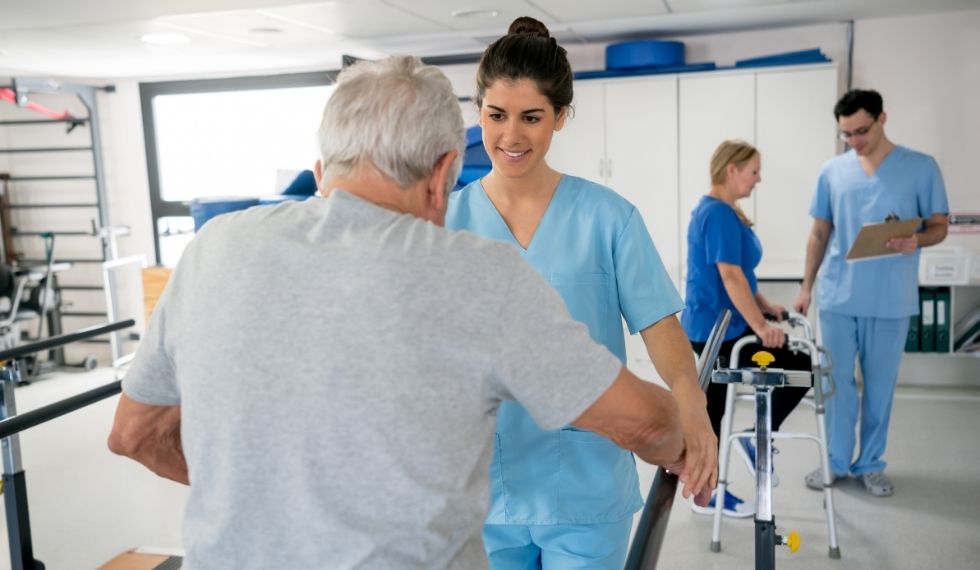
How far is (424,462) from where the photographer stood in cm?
82

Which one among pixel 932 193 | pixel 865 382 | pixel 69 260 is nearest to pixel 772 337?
pixel 865 382

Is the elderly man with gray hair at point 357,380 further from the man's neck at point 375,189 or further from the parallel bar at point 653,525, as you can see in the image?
the parallel bar at point 653,525

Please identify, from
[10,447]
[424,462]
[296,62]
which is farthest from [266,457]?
[296,62]

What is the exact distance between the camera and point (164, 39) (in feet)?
16.2

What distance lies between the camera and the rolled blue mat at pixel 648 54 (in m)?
5.23

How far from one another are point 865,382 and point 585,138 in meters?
2.48

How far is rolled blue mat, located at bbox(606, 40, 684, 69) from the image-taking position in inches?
206

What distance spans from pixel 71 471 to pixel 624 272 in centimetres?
384

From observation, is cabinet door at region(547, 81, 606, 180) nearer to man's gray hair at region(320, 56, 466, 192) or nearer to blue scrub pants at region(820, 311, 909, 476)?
blue scrub pants at region(820, 311, 909, 476)

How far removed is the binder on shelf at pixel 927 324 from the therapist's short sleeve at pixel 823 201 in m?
1.44

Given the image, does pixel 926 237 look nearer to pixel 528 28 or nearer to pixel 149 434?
pixel 528 28

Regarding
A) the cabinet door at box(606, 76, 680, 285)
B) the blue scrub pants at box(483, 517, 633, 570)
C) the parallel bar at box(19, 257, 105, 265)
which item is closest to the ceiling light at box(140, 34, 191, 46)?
the cabinet door at box(606, 76, 680, 285)

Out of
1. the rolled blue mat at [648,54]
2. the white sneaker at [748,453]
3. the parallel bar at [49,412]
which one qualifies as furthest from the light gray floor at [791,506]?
the rolled blue mat at [648,54]

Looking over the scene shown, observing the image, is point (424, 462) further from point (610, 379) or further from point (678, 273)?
point (678, 273)
